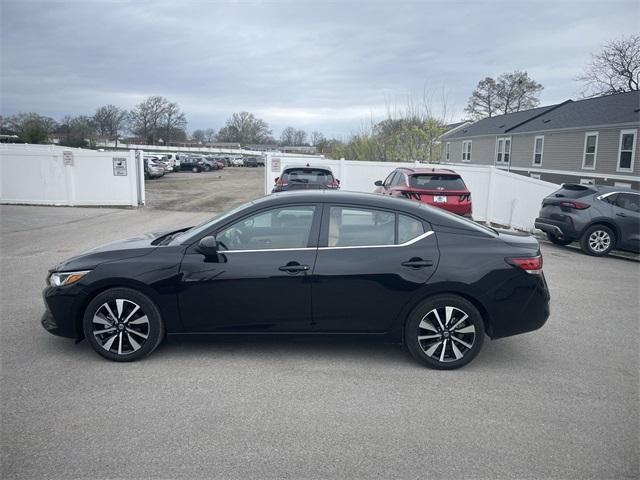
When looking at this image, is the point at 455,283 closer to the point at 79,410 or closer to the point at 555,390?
the point at 555,390

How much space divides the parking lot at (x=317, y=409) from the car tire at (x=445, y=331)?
161 millimetres

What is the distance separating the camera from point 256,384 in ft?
13.6

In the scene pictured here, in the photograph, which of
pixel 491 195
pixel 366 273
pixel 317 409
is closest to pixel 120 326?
pixel 317 409

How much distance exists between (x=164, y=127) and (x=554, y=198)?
90.4m

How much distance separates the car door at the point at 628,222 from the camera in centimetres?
1080

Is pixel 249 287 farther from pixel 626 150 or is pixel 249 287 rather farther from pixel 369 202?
pixel 626 150

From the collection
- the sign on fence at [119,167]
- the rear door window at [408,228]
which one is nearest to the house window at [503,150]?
the sign on fence at [119,167]

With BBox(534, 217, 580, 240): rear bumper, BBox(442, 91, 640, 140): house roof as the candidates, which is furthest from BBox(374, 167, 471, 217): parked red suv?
BBox(442, 91, 640, 140): house roof

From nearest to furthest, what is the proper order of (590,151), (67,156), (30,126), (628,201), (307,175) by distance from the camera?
(628,201) < (307,175) < (67,156) < (590,151) < (30,126)

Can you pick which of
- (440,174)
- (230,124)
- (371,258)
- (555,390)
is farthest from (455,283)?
(230,124)

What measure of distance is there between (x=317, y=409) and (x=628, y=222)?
391 inches

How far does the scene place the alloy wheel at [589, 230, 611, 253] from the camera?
433 inches

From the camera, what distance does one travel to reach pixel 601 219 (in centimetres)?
1096

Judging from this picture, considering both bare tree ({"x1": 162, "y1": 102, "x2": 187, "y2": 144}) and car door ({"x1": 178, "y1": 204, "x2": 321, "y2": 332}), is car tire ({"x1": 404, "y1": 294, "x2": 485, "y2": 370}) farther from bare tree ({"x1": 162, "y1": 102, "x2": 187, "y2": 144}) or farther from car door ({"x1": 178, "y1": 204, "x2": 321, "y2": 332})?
bare tree ({"x1": 162, "y1": 102, "x2": 187, "y2": 144})
